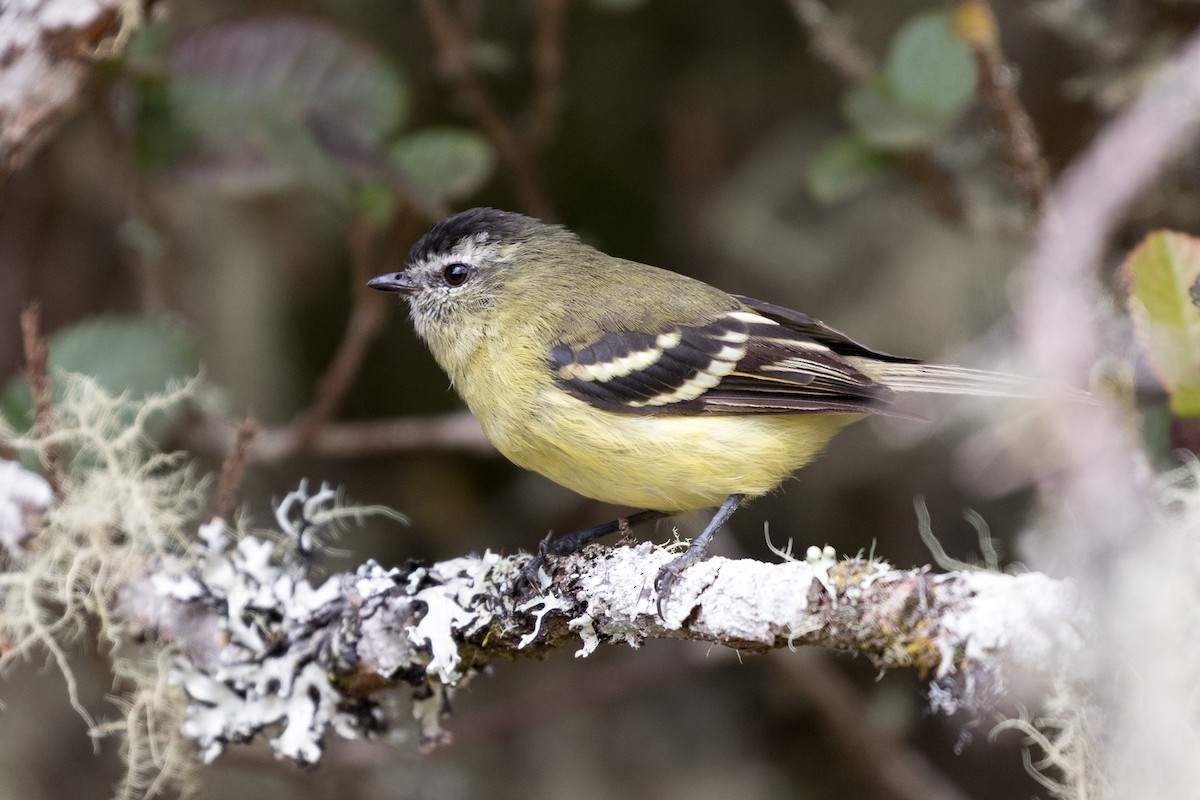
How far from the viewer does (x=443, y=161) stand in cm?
337

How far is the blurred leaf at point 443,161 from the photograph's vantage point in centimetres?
334

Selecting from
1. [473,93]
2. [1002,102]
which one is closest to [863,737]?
Answer: [1002,102]

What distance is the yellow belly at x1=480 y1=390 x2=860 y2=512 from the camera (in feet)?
8.52

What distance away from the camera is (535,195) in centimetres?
398

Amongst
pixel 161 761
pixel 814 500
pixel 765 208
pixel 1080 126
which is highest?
pixel 1080 126

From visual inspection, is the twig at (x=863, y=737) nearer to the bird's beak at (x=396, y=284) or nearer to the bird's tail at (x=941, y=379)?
the bird's tail at (x=941, y=379)

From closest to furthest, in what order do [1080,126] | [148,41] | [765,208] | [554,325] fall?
[554,325], [148,41], [1080,126], [765,208]

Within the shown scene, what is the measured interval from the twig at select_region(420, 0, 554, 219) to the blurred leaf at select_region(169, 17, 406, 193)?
26 cm

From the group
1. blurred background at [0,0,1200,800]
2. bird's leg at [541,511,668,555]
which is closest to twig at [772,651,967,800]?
blurred background at [0,0,1200,800]

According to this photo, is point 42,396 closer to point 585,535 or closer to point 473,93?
point 585,535

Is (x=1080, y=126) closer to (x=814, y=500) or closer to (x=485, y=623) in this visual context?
(x=814, y=500)

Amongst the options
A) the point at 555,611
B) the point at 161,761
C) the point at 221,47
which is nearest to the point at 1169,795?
the point at 555,611

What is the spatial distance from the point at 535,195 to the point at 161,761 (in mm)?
2197

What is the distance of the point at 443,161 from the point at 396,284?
0.41 m
